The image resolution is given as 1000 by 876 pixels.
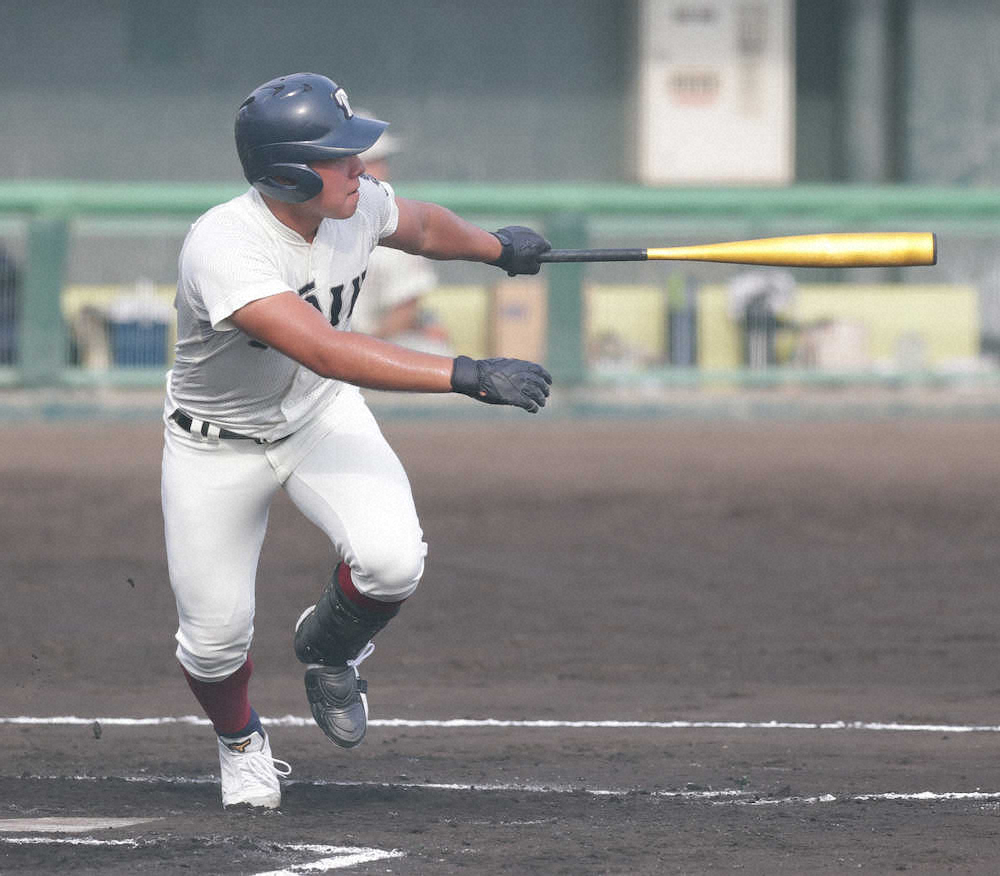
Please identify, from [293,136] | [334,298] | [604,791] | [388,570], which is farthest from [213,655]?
[293,136]

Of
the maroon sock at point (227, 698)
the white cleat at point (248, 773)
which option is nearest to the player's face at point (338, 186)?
the maroon sock at point (227, 698)

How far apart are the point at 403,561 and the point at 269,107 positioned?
3.75 feet

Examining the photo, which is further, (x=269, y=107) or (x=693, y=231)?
(x=693, y=231)

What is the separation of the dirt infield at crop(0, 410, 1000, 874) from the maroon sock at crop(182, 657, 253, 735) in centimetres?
22

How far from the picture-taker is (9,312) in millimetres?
12203

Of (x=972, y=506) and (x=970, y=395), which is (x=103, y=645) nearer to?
(x=972, y=506)

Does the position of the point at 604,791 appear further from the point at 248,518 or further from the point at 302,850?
the point at 248,518

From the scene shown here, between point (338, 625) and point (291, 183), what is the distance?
45.9 inches

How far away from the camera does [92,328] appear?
12.2 meters

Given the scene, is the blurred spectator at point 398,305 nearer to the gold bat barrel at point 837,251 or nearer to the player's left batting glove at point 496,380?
the gold bat barrel at point 837,251

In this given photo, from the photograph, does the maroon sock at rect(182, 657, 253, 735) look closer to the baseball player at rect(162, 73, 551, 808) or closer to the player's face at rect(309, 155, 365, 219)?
the baseball player at rect(162, 73, 551, 808)

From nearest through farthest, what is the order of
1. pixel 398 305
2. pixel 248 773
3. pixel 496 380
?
pixel 496 380
pixel 248 773
pixel 398 305

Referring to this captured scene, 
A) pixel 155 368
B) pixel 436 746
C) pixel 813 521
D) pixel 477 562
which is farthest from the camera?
pixel 155 368

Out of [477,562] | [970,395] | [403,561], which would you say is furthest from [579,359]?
[403,561]
